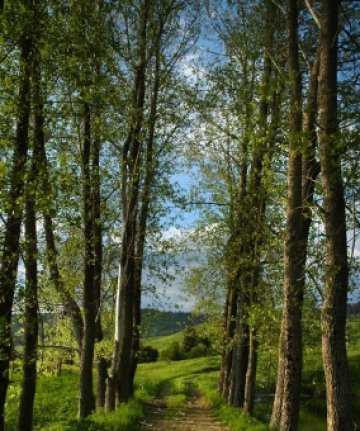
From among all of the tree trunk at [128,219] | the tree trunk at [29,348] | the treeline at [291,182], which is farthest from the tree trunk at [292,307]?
the tree trunk at [29,348]

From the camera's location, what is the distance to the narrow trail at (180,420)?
16.7 meters

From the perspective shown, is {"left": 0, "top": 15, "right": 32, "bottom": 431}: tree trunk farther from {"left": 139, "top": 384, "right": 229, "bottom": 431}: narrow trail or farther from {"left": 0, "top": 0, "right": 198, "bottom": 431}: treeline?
{"left": 139, "top": 384, "right": 229, "bottom": 431}: narrow trail

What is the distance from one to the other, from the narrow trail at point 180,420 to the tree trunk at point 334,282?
25.5ft

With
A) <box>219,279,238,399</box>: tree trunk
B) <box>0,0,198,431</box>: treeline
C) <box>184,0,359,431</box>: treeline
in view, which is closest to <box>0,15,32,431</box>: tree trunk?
<box>0,0,198,431</box>: treeline

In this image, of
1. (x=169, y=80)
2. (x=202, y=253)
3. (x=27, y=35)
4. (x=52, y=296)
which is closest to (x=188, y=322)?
(x=202, y=253)

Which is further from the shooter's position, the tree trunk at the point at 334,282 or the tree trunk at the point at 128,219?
the tree trunk at the point at 128,219

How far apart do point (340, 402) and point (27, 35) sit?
888cm

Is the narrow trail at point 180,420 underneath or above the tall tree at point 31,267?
underneath

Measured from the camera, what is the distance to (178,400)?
2736cm

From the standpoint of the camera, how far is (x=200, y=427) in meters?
17.1

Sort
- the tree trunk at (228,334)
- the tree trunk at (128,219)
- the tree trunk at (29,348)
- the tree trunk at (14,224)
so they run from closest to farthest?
the tree trunk at (14,224) < the tree trunk at (29,348) < the tree trunk at (128,219) < the tree trunk at (228,334)

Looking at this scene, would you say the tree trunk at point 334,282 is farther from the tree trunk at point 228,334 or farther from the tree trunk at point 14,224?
the tree trunk at point 228,334

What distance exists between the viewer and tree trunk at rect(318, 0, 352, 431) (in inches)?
381

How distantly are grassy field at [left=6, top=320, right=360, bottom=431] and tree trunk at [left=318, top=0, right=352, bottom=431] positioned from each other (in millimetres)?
3221
